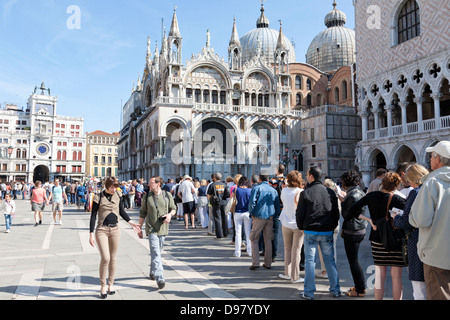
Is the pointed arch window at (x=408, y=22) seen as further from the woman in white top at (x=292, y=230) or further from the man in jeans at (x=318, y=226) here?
the man in jeans at (x=318, y=226)

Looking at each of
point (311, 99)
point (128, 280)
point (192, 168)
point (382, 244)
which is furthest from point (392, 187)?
point (311, 99)

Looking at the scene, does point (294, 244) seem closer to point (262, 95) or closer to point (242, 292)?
point (242, 292)

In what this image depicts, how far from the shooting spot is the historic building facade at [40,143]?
62.8m

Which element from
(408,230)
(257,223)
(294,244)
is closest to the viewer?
(408,230)

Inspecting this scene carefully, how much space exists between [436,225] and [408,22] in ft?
84.1

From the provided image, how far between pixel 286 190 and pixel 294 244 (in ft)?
3.09

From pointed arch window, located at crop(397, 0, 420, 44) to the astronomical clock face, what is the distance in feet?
203

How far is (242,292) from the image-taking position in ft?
17.6

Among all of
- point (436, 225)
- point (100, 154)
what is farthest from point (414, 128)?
point (100, 154)

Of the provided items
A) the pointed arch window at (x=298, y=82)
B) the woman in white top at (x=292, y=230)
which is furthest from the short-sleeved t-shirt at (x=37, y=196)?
the pointed arch window at (x=298, y=82)

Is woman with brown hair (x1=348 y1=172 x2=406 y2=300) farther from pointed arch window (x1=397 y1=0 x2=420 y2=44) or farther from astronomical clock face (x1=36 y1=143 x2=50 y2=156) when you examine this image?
astronomical clock face (x1=36 y1=143 x2=50 y2=156)

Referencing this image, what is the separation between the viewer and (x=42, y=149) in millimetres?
65375

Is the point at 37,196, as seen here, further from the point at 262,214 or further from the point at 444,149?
the point at 444,149
